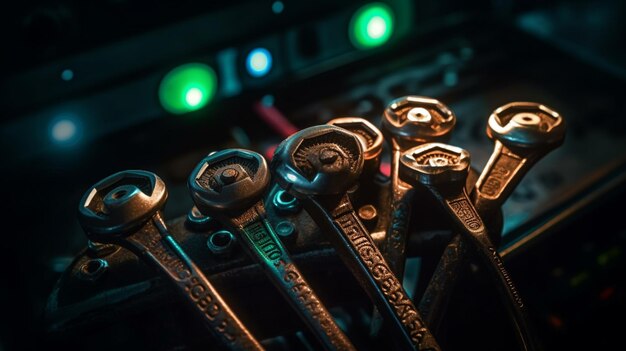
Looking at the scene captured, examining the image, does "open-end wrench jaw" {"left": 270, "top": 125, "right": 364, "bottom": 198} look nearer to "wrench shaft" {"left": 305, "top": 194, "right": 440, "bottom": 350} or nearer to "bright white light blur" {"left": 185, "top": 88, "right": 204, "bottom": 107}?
"wrench shaft" {"left": 305, "top": 194, "right": 440, "bottom": 350}

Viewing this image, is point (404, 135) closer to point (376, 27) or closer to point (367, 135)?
point (367, 135)

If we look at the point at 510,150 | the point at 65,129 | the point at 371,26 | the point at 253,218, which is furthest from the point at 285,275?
the point at 371,26

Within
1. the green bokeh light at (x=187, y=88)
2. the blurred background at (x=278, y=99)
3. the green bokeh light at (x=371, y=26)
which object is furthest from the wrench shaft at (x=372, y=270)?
the green bokeh light at (x=371, y=26)

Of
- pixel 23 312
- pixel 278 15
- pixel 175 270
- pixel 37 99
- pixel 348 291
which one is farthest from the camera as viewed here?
pixel 278 15

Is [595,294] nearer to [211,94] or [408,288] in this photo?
[408,288]

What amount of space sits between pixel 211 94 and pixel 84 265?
60 centimetres

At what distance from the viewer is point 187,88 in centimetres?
109

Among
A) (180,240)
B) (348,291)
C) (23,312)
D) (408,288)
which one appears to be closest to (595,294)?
(408,288)

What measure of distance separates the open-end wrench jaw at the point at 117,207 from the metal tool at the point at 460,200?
239 mm

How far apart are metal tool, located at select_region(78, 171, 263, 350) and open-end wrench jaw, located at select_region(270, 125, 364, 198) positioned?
112mm

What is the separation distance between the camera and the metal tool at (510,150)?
0.59 metres

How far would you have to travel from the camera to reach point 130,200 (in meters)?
0.52

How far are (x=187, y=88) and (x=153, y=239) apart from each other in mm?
618

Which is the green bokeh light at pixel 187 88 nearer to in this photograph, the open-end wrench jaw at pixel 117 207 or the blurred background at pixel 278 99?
the blurred background at pixel 278 99
